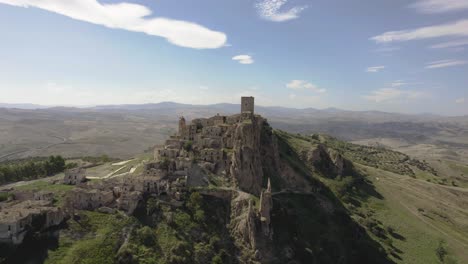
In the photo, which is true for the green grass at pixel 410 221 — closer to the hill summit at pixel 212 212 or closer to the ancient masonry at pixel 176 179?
the hill summit at pixel 212 212

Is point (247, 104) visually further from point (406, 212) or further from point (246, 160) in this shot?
point (406, 212)

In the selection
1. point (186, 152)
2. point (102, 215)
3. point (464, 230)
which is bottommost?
point (464, 230)

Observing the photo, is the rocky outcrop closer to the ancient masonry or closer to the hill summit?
the hill summit

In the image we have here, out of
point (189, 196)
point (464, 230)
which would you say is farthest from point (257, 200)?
point (464, 230)

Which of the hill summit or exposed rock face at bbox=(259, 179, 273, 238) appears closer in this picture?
the hill summit

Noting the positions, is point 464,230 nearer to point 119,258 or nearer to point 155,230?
point 155,230

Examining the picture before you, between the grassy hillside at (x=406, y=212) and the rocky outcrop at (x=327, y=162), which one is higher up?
the rocky outcrop at (x=327, y=162)

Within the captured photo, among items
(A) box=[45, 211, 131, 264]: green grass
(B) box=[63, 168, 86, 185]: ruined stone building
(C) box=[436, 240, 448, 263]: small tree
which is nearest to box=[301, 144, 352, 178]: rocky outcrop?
(C) box=[436, 240, 448, 263]: small tree

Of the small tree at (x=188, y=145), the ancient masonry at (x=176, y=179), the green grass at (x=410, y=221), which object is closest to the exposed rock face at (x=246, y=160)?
the ancient masonry at (x=176, y=179)
